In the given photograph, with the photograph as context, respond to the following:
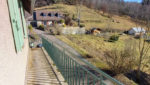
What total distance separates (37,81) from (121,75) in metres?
4.95

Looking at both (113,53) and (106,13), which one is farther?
(106,13)

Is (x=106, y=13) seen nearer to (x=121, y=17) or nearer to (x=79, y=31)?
(x=121, y=17)

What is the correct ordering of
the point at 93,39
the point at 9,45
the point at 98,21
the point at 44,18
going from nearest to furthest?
the point at 9,45 → the point at 93,39 → the point at 44,18 → the point at 98,21

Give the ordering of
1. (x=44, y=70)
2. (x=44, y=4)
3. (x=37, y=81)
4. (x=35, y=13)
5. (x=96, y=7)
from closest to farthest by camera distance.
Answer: (x=37, y=81), (x=44, y=70), (x=35, y=13), (x=44, y=4), (x=96, y=7)

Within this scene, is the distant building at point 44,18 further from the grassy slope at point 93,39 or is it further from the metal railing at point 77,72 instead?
the metal railing at point 77,72

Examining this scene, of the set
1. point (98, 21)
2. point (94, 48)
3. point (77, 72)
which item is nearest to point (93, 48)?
point (94, 48)

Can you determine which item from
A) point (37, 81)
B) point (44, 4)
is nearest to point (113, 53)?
point (37, 81)

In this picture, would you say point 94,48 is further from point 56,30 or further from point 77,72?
point 77,72

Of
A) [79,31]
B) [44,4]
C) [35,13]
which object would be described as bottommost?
[79,31]

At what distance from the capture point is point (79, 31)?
26516 mm

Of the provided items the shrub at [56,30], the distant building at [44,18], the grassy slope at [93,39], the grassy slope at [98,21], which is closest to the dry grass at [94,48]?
the grassy slope at [93,39]

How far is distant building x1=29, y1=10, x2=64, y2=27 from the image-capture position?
31.4 metres

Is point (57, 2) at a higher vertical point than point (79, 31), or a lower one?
higher

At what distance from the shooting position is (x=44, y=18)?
32156 mm
